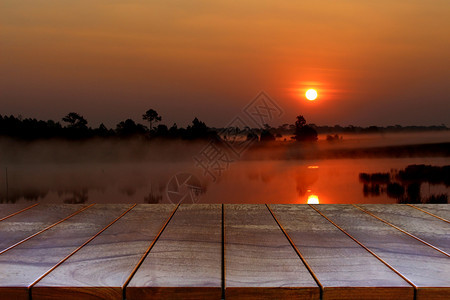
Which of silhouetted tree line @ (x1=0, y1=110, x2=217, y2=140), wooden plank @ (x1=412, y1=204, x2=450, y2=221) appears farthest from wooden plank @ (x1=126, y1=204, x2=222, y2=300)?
silhouetted tree line @ (x1=0, y1=110, x2=217, y2=140)

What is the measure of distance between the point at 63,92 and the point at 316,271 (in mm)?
5276

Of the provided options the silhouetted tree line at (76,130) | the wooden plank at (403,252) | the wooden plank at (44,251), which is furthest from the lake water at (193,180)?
the wooden plank at (403,252)

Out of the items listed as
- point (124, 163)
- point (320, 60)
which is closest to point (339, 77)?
point (320, 60)

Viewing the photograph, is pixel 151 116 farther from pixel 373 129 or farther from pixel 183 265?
pixel 183 265

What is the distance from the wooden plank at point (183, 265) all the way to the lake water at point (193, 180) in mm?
4994

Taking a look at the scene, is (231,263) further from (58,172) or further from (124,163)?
(58,172)

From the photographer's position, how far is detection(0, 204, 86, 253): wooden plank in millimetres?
1816

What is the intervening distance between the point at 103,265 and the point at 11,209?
1327 mm

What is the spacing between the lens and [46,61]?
18.9 ft

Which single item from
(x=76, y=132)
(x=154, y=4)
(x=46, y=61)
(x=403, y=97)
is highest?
(x=154, y=4)

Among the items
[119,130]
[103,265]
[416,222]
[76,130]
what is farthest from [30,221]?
[76,130]

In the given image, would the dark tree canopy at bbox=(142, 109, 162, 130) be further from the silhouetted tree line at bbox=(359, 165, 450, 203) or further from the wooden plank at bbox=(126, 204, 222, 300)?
the wooden plank at bbox=(126, 204, 222, 300)

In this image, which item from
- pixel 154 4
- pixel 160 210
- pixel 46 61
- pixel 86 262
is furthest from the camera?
pixel 46 61

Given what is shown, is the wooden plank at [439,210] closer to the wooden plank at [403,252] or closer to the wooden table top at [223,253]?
the wooden table top at [223,253]
